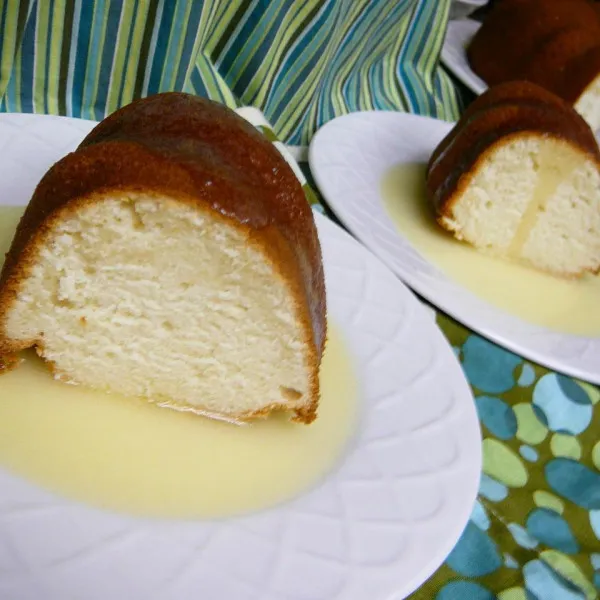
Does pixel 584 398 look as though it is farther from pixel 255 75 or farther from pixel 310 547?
pixel 255 75

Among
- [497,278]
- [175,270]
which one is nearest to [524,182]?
[497,278]

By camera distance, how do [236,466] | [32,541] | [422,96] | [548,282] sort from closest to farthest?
[32,541]
[236,466]
[548,282]
[422,96]

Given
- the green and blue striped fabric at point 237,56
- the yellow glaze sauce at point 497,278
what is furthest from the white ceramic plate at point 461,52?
the yellow glaze sauce at point 497,278

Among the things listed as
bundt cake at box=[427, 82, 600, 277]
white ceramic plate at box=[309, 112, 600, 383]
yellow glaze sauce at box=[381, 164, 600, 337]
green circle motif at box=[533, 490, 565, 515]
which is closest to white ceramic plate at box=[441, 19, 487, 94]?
white ceramic plate at box=[309, 112, 600, 383]

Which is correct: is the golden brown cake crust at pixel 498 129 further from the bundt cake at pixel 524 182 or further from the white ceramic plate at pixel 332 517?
the white ceramic plate at pixel 332 517

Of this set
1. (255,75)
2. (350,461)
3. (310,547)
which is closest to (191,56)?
(255,75)
